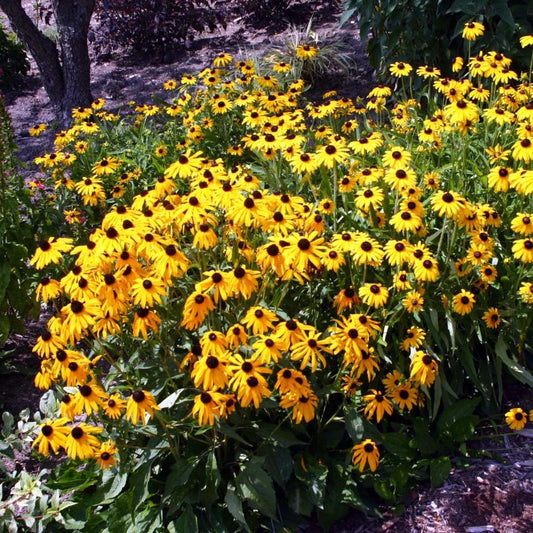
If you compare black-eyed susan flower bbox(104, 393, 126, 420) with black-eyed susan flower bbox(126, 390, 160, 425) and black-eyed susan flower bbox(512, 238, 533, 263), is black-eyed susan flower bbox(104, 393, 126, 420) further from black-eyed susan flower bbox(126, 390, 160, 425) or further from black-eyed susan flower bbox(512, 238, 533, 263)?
black-eyed susan flower bbox(512, 238, 533, 263)

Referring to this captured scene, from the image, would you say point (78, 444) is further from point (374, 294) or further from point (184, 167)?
point (184, 167)

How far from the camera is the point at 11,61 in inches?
306

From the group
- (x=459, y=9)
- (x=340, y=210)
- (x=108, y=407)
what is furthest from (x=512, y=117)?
(x=108, y=407)

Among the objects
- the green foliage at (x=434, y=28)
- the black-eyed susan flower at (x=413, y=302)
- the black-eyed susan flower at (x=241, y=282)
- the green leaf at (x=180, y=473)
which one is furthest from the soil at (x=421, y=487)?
the green foliage at (x=434, y=28)

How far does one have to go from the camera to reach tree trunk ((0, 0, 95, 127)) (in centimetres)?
554

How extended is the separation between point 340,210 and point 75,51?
3.72 meters

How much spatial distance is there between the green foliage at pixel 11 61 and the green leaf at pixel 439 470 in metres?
7.02

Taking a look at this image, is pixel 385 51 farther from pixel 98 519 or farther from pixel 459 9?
pixel 98 519

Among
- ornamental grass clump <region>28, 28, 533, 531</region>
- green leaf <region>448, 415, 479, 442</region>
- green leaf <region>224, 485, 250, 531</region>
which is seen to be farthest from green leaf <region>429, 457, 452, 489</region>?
green leaf <region>224, 485, 250, 531</region>

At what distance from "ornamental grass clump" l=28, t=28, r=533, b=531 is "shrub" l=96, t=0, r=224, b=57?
18.6 feet

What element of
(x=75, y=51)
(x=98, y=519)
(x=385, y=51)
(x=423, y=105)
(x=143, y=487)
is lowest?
(x=98, y=519)

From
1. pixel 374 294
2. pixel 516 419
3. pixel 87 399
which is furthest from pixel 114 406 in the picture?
pixel 516 419

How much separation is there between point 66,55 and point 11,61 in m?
2.59

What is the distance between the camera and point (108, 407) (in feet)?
6.86
